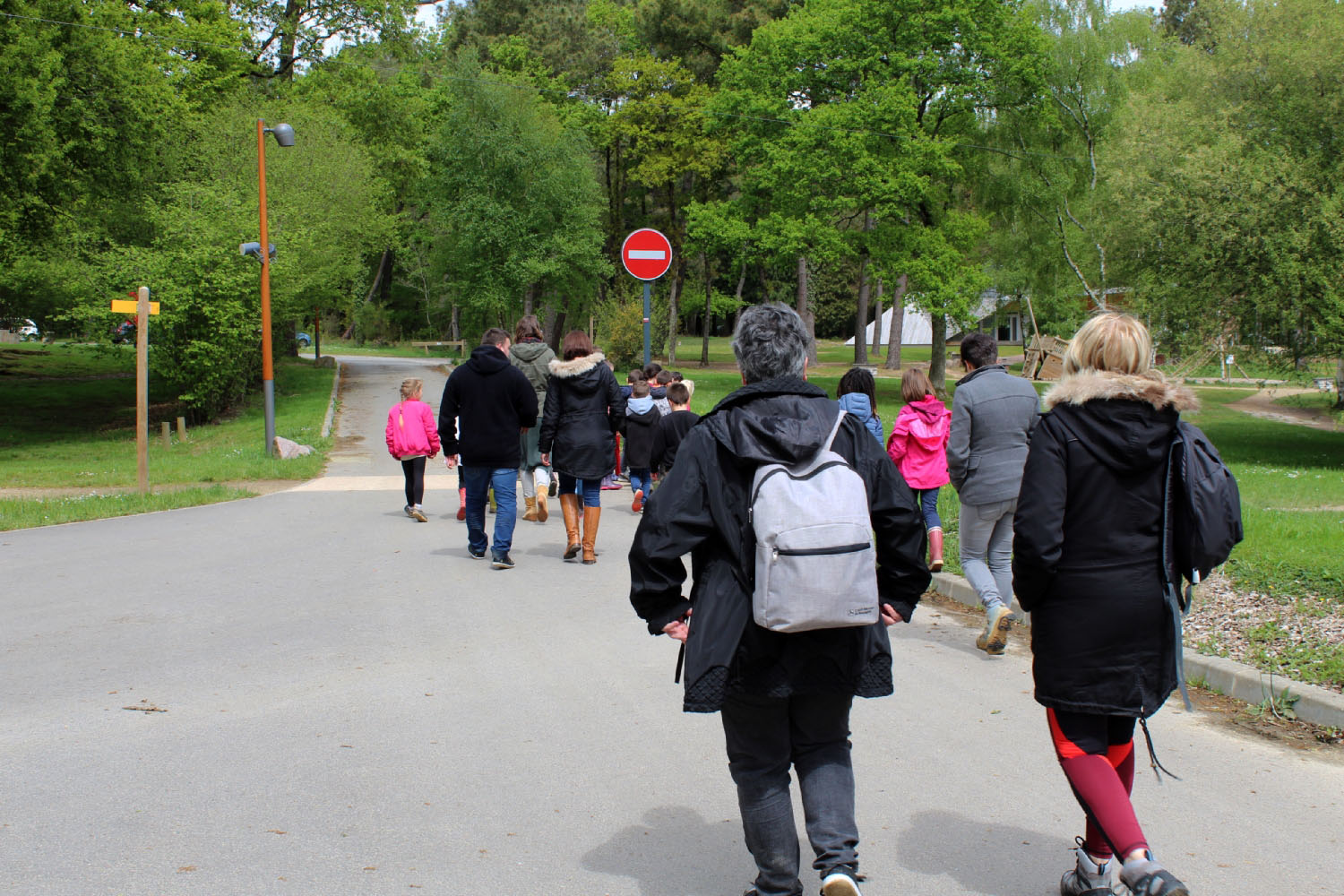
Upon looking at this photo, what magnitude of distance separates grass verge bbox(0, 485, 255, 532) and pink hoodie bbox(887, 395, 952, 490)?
9151 mm

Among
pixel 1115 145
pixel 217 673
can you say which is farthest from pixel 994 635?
pixel 1115 145

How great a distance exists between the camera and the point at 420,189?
46938 mm

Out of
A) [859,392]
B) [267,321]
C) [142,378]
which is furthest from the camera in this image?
[267,321]

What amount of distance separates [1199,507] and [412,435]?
957 centimetres

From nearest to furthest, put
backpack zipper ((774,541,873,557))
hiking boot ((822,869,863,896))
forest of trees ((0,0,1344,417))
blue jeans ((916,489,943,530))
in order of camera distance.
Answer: backpack zipper ((774,541,873,557)), hiking boot ((822,869,863,896)), blue jeans ((916,489,943,530)), forest of trees ((0,0,1344,417))

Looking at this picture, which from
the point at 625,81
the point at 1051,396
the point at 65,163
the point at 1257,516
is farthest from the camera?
the point at 625,81

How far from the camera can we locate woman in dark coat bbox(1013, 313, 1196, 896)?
3.22 meters

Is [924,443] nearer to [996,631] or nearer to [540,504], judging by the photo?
[996,631]

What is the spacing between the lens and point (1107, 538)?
325cm

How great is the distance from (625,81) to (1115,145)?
1077 inches

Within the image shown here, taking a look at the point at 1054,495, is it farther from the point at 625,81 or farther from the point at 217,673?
the point at 625,81

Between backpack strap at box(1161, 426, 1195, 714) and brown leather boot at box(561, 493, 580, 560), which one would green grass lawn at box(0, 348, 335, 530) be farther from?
backpack strap at box(1161, 426, 1195, 714)

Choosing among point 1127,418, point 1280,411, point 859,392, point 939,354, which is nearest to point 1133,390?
point 1127,418

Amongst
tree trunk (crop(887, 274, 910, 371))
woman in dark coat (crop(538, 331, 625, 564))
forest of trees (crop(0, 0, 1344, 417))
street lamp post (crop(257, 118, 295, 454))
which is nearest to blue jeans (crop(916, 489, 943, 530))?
woman in dark coat (crop(538, 331, 625, 564))
